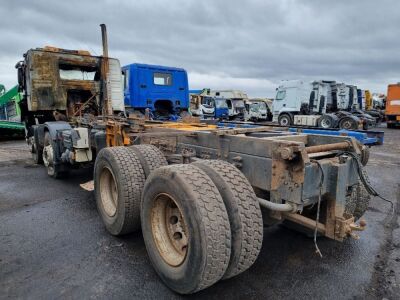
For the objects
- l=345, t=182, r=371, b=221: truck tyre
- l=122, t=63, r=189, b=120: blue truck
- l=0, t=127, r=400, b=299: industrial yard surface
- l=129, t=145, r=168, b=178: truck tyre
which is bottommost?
l=0, t=127, r=400, b=299: industrial yard surface

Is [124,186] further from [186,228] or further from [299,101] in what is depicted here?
[299,101]

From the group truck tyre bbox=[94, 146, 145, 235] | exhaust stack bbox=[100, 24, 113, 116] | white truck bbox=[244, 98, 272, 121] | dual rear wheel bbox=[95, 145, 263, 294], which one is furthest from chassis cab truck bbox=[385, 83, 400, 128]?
dual rear wheel bbox=[95, 145, 263, 294]

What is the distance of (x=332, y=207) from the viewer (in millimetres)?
2643

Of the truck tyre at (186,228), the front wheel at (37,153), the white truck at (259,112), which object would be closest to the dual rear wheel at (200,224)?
the truck tyre at (186,228)

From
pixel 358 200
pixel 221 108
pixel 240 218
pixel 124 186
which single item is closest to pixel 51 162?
pixel 124 186

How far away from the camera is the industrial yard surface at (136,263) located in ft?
8.84

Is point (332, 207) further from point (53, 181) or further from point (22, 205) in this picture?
point (53, 181)

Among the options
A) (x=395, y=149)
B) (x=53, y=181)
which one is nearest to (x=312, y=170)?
(x=53, y=181)

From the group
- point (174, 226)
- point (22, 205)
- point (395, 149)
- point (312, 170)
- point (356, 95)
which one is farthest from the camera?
point (356, 95)

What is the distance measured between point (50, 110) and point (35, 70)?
3.37ft

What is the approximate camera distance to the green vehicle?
12.6 m

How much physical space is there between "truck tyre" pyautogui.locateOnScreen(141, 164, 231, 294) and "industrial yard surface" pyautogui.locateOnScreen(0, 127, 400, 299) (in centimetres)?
25

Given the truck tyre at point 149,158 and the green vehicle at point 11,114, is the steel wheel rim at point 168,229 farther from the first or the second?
the green vehicle at point 11,114

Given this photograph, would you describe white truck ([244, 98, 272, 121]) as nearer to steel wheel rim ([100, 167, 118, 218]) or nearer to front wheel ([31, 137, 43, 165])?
front wheel ([31, 137, 43, 165])
